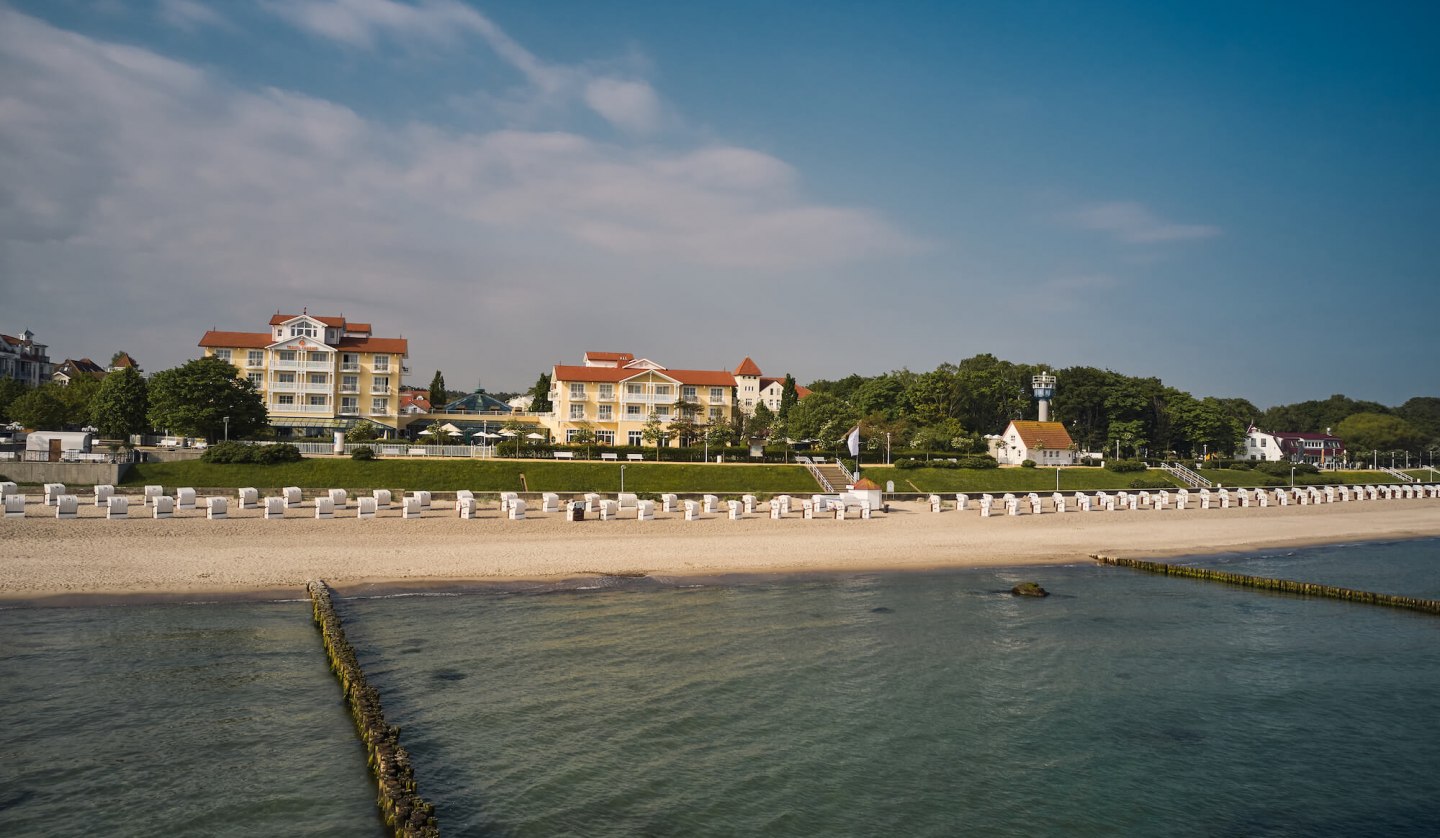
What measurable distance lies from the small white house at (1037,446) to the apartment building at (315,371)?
186 ft

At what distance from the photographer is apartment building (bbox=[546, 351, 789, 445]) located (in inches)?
3076

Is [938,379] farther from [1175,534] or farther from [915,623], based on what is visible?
[915,623]

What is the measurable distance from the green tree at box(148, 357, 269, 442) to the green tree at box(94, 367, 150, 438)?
220 cm

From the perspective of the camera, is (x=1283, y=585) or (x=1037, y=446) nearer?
(x=1283, y=585)

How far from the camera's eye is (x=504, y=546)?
28734 millimetres

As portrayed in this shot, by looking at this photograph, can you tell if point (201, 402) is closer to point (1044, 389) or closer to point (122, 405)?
point (122, 405)

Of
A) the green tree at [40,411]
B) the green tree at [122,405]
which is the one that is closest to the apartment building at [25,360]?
the green tree at [40,411]

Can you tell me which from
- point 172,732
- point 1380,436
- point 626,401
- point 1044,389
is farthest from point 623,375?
point 1380,436

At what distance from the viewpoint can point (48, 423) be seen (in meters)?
73.1

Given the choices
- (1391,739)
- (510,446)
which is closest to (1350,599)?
(1391,739)

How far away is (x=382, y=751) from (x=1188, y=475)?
73.4 m

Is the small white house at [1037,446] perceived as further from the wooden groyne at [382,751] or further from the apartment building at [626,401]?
the wooden groyne at [382,751]

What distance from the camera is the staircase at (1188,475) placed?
6812cm

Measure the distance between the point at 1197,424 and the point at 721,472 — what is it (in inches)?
2718
